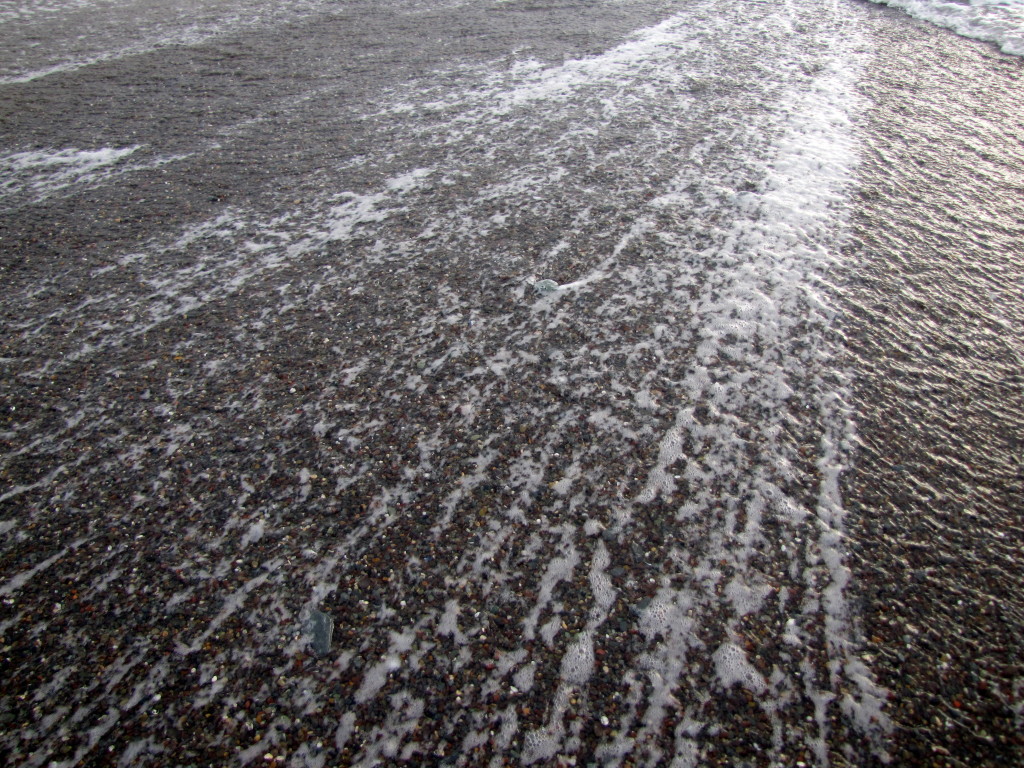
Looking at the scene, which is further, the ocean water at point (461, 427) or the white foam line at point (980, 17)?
the white foam line at point (980, 17)

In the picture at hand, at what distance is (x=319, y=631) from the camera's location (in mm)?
1278

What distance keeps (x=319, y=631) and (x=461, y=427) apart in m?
0.68

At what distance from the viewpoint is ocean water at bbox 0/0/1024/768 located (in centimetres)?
117

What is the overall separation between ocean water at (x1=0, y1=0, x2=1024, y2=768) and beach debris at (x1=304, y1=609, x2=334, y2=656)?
1 centimetres

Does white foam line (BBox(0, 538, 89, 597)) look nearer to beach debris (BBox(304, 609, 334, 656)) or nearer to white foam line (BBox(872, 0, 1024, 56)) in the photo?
beach debris (BBox(304, 609, 334, 656))

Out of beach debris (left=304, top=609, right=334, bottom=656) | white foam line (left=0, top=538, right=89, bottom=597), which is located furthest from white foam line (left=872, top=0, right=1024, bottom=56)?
white foam line (left=0, top=538, right=89, bottom=597)

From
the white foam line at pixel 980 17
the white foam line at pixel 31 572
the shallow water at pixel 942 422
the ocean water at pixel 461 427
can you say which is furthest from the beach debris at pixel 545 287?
the white foam line at pixel 980 17

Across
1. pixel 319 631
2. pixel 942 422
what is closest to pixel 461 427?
pixel 319 631

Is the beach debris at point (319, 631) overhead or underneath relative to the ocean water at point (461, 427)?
underneath

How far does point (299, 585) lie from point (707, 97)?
342 centimetres

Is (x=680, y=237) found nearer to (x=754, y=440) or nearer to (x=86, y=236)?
(x=754, y=440)

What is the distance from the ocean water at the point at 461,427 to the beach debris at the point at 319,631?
10mm

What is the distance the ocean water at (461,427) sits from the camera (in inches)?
46.0

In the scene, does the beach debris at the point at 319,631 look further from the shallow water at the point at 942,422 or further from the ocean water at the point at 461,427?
the shallow water at the point at 942,422
